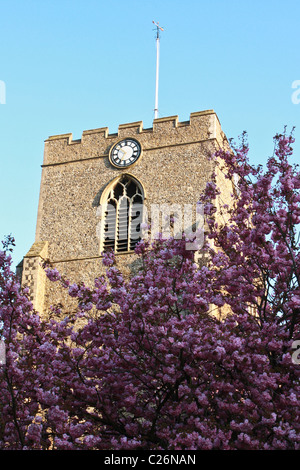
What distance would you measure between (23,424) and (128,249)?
11231 mm

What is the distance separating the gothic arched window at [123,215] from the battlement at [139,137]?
1.35 meters

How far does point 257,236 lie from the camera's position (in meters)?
10.3

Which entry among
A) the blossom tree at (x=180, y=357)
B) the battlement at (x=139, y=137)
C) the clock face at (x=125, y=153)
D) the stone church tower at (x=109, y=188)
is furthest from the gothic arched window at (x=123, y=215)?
the blossom tree at (x=180, y=357)

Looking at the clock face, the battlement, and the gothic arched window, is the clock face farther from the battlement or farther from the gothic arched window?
the gothic arched window

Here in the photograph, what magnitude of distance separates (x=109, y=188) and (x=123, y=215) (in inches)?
A: 41.4

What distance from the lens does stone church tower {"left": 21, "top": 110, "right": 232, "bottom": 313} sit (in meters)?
21.0

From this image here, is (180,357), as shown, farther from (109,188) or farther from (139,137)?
(139,137)

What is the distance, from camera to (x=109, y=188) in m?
22.2

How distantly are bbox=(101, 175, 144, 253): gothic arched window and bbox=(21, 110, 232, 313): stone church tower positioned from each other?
29 millimetres

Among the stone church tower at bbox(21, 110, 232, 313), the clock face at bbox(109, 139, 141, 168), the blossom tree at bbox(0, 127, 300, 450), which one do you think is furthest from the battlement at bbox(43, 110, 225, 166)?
the blossom tree at bbox(0, 127, 300, 450)

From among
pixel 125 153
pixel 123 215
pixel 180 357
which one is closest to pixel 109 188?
pixel 123 215

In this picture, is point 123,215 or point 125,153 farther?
point 125,153

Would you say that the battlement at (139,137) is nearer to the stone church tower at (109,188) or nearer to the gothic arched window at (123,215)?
the stone church tower at (109,188)

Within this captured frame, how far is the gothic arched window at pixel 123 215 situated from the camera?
21.3m
